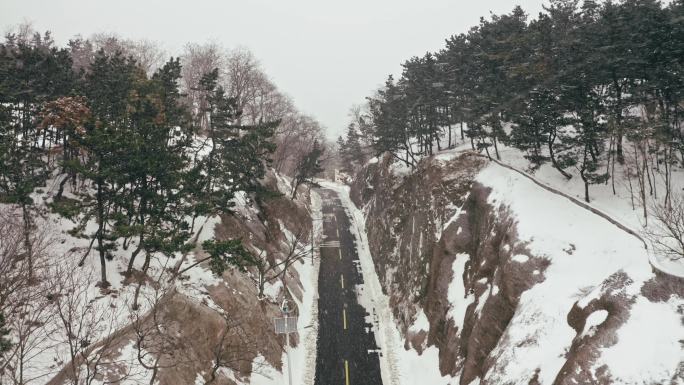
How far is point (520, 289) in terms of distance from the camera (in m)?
20.2

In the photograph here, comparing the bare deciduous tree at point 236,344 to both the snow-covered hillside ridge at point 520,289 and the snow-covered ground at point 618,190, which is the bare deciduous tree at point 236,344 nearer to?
the snow-covered hillside ridge at point 520,289

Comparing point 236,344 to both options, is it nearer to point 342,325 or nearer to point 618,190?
point 342,325

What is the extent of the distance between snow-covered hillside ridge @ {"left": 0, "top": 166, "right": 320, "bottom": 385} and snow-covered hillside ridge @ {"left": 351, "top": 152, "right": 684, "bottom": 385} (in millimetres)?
10647

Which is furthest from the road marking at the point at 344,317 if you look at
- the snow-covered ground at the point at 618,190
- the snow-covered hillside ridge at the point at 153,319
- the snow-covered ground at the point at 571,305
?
the snow-covered ground at the point at 618,190

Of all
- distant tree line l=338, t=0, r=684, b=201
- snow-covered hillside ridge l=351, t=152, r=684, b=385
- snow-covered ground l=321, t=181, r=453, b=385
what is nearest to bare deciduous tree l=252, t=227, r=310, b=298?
snow-covered ground l=321, t=181, r=453, b=385

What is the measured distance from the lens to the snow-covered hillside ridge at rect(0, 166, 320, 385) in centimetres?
1606

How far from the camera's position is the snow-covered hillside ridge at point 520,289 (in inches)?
552

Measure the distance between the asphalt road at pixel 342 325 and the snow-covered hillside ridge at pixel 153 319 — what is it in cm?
136

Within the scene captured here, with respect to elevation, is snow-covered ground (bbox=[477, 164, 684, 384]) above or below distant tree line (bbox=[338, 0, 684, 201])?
below

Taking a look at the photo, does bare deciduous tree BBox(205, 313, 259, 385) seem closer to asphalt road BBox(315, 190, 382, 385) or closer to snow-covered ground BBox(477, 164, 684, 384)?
asphalt road BBox(315, 190, 382, 385)

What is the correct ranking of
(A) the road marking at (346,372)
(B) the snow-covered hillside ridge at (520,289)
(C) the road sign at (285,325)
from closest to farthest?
(B) the snow-covered hillside ridge at (520,289) → (C) the road sign at (285,325) → (A) the road marking at (346,372)

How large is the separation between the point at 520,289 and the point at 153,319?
63.9 ft

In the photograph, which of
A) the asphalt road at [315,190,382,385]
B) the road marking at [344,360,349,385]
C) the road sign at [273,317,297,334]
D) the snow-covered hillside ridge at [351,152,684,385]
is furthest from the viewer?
the asphalt road at [315,190,382,385]

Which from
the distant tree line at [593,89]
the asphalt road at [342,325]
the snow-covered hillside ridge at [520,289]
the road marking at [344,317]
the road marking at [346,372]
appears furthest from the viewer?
the road marking at [344,317]
